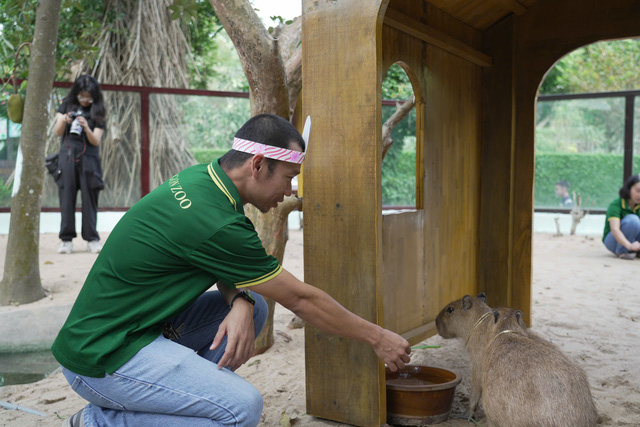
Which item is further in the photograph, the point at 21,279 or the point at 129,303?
the point at 21,279

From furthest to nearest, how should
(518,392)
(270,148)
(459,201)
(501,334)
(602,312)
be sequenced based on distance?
(602,312) → (459,201) → (501,334) → (518,392) → (270,148)

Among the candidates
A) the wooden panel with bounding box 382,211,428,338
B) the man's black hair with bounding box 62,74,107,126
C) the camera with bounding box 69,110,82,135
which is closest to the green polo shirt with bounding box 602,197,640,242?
the wooden panel with bounding box 382,211,428,338

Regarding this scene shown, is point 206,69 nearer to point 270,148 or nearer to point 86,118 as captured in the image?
point 86,118

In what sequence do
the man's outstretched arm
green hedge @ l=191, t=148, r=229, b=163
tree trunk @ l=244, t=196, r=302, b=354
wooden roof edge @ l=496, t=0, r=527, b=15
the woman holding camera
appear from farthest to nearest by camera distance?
green hedge @ l=191, t=148, r=229, b=163 → the woman holding camera → wooden roof edge @ l=496, t=0, r=527, b=15 → tree trunk @ l=244, t=196, r=302, b=354 → the man's outstretched arm

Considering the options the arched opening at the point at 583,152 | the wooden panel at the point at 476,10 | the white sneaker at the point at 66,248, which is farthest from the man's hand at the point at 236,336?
the arched opening at the point at 583,152

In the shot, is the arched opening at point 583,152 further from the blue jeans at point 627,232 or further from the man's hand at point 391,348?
the man's hand at point 391,348

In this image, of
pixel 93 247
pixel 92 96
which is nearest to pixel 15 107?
pixel 92 96

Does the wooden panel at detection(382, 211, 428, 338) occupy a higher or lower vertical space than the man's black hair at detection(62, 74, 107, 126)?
lower

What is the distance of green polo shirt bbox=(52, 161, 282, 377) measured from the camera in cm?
246

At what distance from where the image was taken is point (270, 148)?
8.82 feet

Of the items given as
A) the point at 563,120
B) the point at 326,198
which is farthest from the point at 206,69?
the point at 326,198

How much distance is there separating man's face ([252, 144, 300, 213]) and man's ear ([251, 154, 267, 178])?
2 cm

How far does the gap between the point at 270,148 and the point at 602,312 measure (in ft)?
15.1

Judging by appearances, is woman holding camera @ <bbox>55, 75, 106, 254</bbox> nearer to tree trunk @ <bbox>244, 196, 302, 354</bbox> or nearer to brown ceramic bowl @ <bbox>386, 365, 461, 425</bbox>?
tree trunk @ <bbox>244, 196, 302, 354</bbox>
